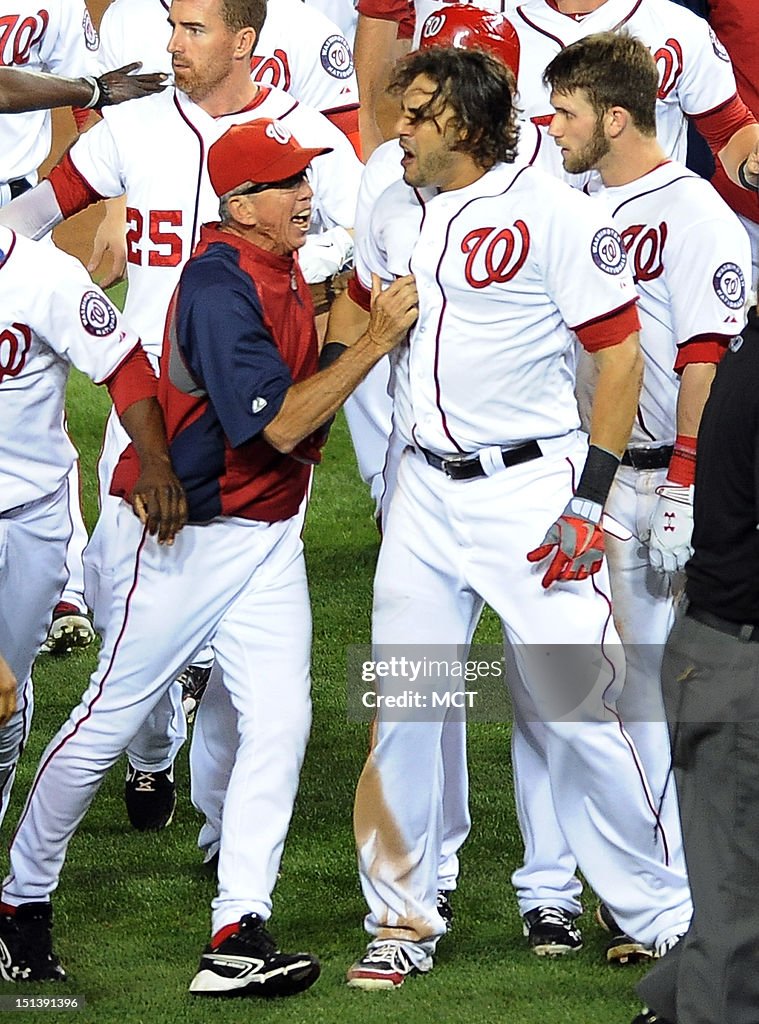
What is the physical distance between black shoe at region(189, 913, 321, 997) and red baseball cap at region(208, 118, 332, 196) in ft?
4.80

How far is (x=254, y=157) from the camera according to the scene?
382 centimetres

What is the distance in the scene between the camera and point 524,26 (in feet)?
15.8

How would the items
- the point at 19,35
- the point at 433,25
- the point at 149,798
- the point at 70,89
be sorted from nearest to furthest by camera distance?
1. the point at 433,25
2. the point at 149,798
3. the point at 70,89
4. the point at 19,35

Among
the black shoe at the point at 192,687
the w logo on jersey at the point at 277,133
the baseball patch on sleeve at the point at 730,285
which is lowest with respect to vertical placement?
the black shoe at the point at 192,687

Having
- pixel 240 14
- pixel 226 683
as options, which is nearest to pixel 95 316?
pixel 226 683

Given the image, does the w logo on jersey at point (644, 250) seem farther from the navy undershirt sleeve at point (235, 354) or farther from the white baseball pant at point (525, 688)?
the navy undershirt sleeve at point (235, 354)

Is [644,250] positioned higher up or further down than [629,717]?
higher up

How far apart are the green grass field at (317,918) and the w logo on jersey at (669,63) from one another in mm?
1844

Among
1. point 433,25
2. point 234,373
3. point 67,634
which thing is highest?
point 433,25

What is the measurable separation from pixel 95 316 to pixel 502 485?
903mm

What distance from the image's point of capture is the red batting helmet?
3.96 metres

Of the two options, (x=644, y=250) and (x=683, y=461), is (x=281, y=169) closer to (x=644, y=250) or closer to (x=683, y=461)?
(x=644, y=250)

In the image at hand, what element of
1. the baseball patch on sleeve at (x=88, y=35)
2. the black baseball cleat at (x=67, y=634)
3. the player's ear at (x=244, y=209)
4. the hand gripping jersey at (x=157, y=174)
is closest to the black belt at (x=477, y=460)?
the player's ear at (x=244, y=209)

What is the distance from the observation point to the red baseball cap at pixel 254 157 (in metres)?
3.81
